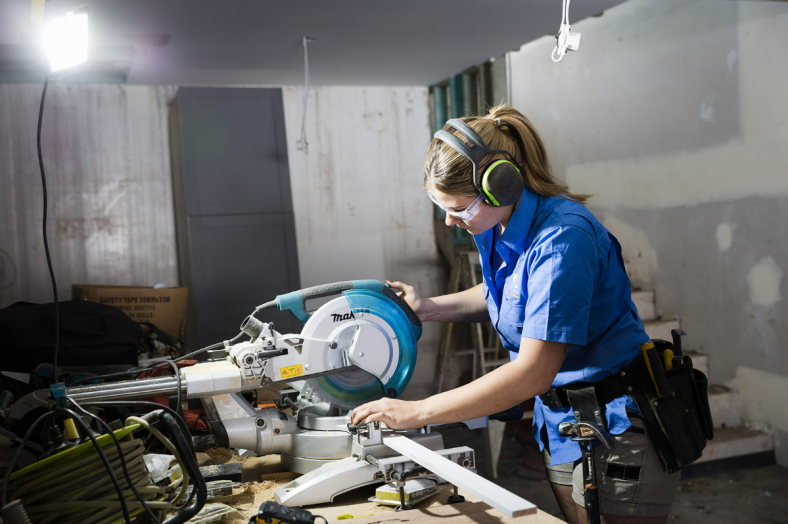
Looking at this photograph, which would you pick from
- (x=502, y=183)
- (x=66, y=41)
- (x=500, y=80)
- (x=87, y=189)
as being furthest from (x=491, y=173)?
(x=87, y=189)

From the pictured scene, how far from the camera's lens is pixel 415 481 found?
1.34m

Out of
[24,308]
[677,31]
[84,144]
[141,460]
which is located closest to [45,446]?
[141,460]

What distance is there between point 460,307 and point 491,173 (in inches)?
22.3

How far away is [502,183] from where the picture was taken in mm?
1295

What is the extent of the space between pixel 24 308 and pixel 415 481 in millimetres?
2075

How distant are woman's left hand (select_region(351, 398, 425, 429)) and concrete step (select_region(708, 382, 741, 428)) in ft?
9.53

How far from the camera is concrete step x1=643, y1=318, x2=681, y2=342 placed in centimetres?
382

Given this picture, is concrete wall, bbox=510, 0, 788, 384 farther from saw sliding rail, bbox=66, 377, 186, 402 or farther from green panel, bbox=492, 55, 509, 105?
saw sliding rail, bbox=66, 377, 186, 402

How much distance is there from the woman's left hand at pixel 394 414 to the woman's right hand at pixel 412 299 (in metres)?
0.39

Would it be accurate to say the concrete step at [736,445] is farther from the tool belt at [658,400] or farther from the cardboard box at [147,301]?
the cardboard box at [147,301]

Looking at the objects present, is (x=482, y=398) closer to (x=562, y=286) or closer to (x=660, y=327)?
(x=562, y=286)

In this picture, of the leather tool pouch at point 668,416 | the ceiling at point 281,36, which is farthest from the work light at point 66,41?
the leather tool pouch at point 668,416

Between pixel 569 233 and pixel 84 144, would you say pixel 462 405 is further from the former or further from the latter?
pixel 84 144

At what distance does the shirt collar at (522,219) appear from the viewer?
Result: 1.39 meters
